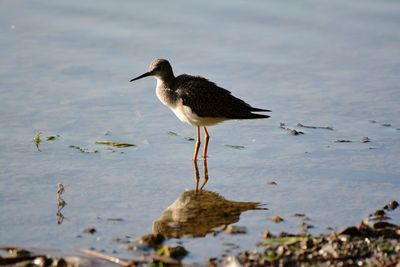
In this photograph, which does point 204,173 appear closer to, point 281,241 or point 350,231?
point 281,241

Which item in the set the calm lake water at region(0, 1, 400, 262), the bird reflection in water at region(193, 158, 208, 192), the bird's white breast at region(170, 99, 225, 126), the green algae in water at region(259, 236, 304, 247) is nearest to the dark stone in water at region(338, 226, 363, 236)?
the green algae in water at region(259, 236, 304, 247)

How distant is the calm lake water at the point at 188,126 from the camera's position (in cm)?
649

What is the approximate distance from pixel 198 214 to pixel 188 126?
2.53 metres

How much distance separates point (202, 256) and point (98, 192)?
1.55m

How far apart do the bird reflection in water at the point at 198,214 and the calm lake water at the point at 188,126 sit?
100 millimetres

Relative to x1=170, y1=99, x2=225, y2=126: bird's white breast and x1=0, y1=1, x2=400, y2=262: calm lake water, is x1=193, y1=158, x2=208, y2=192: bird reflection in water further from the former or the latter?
x1=170, y1=99, x2=225, y2=126: bird's white breast

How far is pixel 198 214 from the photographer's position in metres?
6.46

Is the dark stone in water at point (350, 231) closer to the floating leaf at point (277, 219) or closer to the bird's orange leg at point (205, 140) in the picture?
the floating leaf at point (277, 219)

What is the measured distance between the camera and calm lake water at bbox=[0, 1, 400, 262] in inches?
255

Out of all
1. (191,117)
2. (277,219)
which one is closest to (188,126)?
(191,117)

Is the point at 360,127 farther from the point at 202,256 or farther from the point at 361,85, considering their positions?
the point at 202,256

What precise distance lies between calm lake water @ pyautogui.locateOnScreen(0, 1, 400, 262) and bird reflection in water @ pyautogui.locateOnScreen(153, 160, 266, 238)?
100 millimetres

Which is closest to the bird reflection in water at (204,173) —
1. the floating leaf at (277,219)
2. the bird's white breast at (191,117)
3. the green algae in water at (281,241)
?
the bird's white breast at (191,117)

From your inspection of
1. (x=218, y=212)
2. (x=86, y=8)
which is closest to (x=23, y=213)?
(x=218, y=212)
